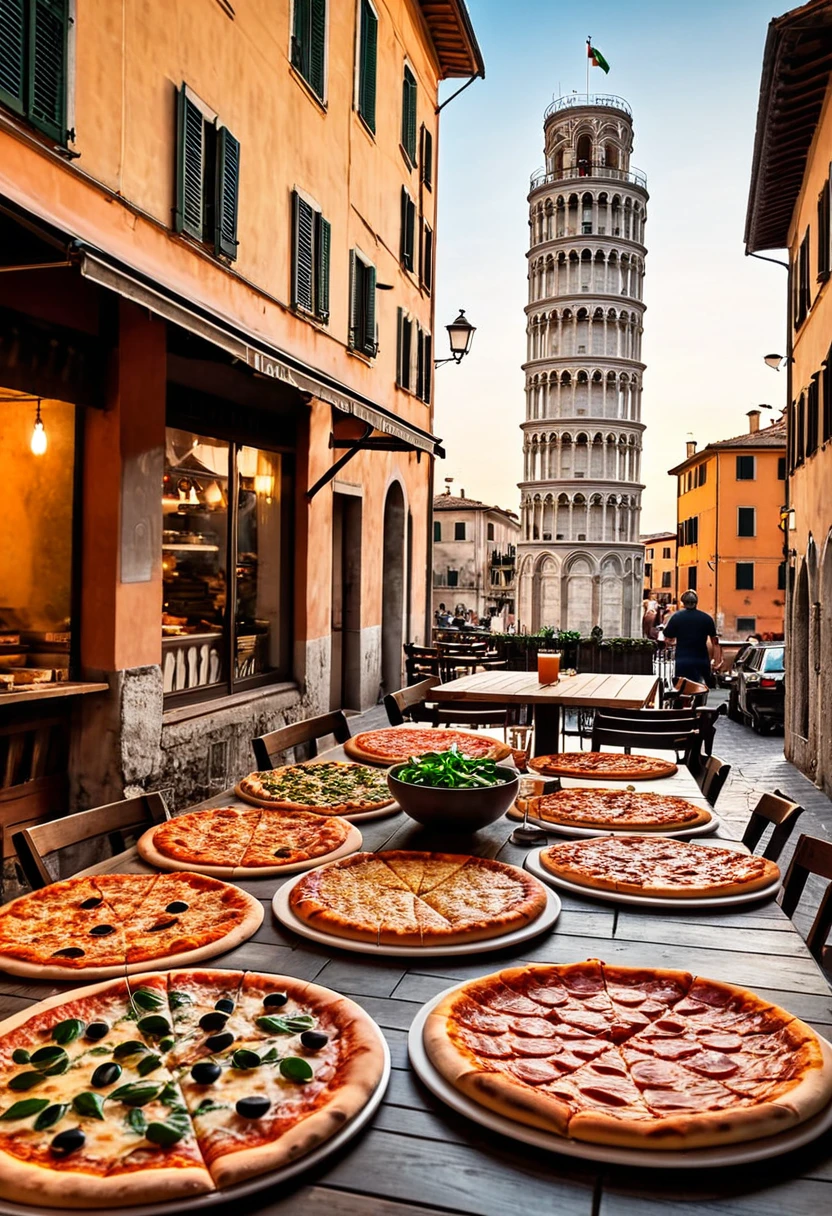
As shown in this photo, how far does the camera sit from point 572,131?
5819 cm

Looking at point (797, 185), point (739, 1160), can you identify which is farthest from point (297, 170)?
point (739, 1160)

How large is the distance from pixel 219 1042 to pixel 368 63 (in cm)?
1333

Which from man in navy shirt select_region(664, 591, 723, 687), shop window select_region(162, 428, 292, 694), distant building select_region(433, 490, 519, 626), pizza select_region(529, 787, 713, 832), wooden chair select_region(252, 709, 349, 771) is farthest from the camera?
distant building select_region(433, 490, 519, 626)

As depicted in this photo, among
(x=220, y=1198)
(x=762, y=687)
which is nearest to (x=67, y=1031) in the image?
(x=220, y=1198)

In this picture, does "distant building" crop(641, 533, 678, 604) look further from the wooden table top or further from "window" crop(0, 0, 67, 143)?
"window" crop(0, 0, 67, 143)

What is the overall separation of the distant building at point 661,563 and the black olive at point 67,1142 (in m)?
→ 79.0

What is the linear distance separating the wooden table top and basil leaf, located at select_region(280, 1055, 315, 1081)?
5212 millimetres

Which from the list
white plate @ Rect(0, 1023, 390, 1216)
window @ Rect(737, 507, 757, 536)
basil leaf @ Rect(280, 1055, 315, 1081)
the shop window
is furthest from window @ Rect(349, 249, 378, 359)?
window @ Rect(737, 507, 757, 536)

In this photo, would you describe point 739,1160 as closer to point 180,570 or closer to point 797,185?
point 180,570

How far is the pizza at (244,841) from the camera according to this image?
2998mm

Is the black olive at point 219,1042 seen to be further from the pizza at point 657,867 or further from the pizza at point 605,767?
the pizza at point 605,767

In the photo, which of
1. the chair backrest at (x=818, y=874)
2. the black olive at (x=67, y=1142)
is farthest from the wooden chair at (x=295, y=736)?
the black olive at (x=67, y=1142)

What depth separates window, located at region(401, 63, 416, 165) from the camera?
15062mm

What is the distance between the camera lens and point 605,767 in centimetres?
462
